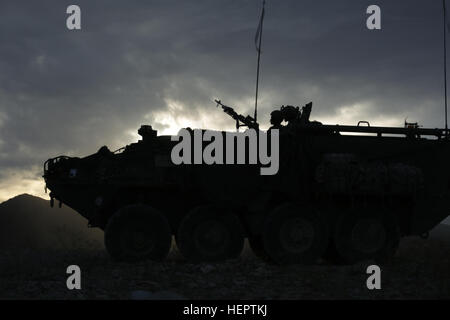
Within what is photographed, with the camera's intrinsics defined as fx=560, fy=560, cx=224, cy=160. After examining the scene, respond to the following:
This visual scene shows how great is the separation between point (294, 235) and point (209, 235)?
204cm

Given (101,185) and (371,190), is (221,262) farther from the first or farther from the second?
(371,190)

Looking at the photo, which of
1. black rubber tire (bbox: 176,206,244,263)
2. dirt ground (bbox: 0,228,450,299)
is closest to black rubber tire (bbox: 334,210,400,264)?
dirt ground (bbox: 0,228,450,299)

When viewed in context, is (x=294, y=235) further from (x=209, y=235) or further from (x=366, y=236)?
(x=209, y=235)

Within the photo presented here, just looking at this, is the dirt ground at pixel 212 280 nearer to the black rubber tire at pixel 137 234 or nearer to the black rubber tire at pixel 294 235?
the black rubber tire at pixel 137 234

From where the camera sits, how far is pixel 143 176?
42.7ft

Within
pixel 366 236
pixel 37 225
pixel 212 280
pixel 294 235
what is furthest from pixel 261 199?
pixel 37 225

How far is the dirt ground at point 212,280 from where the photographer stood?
30.7 feet

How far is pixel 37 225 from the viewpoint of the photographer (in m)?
25.3

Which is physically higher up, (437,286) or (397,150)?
(397,150)
